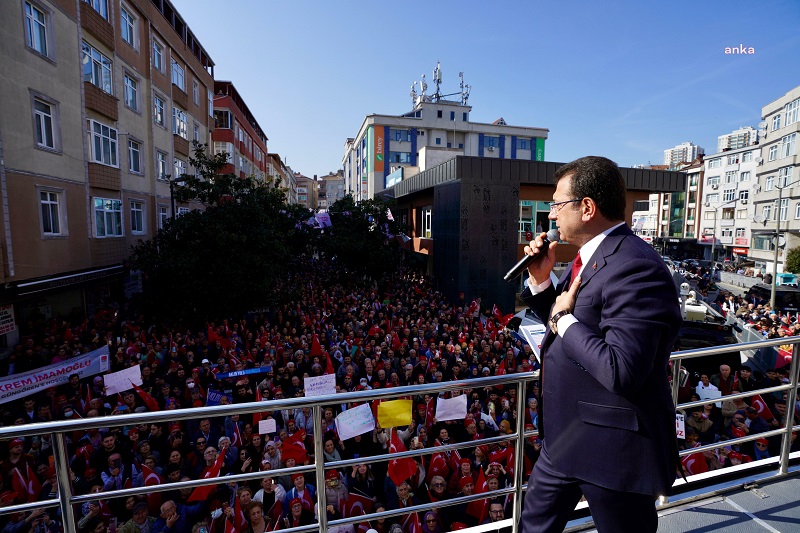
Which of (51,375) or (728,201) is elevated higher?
(728,201)

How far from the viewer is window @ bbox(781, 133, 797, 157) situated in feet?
109

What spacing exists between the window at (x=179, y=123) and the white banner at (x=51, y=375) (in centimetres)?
1698

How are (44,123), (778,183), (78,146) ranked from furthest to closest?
(778,183) → (78,146) → (44,123)

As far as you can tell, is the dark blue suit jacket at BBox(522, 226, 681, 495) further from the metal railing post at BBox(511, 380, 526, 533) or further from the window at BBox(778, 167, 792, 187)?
the window at BBox(778, 167, 792, 187)

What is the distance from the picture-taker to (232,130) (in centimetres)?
3516

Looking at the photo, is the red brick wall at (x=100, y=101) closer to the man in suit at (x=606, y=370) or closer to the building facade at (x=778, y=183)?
the man in suit at (x=606, y=370)

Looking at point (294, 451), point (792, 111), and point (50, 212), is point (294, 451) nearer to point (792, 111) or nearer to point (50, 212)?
point (50, 212)

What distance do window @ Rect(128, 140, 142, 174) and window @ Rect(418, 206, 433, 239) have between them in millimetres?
14628

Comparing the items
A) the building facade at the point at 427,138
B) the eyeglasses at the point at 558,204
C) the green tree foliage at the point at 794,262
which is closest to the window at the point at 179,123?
the eyeglasses at the point at 558,204

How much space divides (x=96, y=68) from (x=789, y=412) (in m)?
19.8

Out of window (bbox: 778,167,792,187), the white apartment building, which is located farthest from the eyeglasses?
the white apartment building

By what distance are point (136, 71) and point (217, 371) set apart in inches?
610

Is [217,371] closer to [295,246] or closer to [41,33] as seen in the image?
[41,33]

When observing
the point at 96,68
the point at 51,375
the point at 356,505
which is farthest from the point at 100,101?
the point at 356,505
